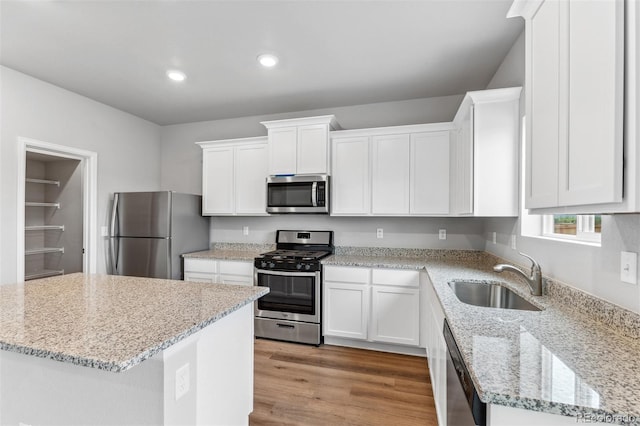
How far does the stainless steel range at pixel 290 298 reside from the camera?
3080mm

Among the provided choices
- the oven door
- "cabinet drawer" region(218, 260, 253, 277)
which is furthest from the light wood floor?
"cabinet drawer" region(218, 260, 253, 277)

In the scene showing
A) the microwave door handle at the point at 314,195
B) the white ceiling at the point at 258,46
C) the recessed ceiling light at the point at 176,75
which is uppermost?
the white ceiling at the point at 258,46

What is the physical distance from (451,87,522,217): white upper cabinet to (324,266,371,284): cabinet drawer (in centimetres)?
117

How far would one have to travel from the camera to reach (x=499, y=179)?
87.7 inches

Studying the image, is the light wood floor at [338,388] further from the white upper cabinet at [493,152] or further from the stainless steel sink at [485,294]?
the white upper cabinet at [493,152]

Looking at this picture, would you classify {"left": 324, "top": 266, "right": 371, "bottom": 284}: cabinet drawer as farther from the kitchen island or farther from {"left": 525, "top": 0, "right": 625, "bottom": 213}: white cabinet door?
{"left": 525, "top": 0, "right": 625, "bottom": 213}: white cabinet door

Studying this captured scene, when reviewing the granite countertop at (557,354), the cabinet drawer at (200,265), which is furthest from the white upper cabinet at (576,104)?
the cabinet drawer at (200,265)

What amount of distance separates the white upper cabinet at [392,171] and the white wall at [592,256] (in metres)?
0.85

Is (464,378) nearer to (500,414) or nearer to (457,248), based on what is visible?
(500,414)

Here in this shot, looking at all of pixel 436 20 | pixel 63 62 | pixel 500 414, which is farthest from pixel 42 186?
pixel 500 414

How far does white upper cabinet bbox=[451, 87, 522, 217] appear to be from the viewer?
2188mm

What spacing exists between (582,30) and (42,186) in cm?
528

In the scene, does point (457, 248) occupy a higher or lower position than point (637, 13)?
lower

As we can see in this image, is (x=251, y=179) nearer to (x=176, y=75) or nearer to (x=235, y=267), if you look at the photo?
(x=235, y=267)
